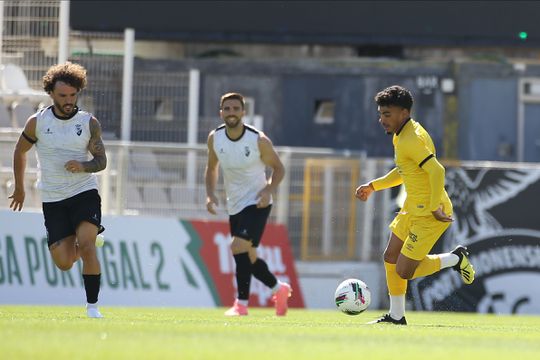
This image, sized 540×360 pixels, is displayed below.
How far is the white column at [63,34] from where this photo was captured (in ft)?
82.6

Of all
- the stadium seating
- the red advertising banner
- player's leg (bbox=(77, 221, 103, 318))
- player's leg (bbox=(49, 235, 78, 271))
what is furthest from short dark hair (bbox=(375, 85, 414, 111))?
the stadium seating

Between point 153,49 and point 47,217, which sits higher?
point 153,49

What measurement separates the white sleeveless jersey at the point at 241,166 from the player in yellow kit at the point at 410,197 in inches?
88.9

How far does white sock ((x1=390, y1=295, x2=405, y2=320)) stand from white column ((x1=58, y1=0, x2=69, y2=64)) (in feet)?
41.9

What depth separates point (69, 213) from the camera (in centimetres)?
1330

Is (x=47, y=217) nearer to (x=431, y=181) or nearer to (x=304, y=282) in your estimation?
(x=431, y=181)

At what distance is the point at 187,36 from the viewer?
31.5 metres

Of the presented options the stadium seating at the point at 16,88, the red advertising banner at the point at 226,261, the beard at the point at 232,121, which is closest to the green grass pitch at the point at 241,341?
the beard at the point at 232,121

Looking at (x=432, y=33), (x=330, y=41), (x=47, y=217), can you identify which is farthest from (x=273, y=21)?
(x=47, y=217)

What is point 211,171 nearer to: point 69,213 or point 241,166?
point 241,166

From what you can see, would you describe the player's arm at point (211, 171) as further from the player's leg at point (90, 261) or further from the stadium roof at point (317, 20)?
the stadium roof at point (317, 20)

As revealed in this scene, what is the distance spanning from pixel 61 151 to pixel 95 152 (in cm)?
39

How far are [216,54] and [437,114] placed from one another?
17.4ft

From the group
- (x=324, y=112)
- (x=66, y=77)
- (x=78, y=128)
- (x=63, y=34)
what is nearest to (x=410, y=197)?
(x=78, y=128)
